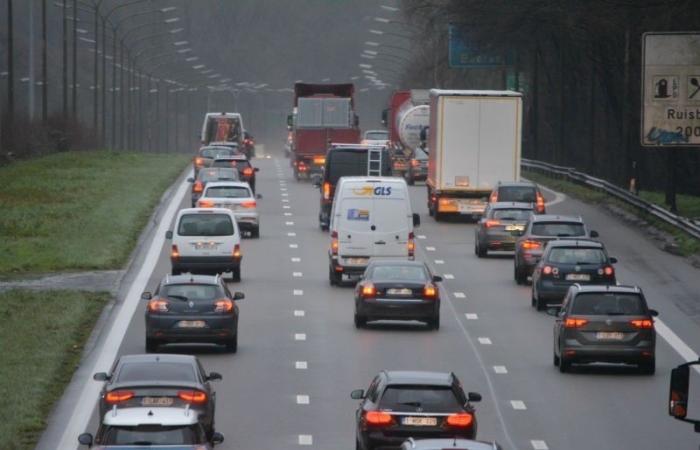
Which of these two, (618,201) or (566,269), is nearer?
(566,269)

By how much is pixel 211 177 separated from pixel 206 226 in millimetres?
19319

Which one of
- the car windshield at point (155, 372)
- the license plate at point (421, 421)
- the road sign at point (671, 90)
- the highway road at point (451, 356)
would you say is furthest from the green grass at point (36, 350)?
the road sign at point (671, 90)

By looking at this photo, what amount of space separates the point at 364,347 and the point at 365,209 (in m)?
10.4

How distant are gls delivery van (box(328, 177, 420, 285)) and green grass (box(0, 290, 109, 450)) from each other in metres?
5.70

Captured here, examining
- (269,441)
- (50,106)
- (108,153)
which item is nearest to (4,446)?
(269,441)

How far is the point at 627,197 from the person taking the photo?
63969 millimetres

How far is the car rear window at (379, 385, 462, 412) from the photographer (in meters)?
23.0

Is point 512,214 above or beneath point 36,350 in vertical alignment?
above

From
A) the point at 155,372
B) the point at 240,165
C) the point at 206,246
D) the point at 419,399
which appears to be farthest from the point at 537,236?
the point at 240,165

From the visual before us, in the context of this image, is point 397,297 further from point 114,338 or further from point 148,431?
point 148,431

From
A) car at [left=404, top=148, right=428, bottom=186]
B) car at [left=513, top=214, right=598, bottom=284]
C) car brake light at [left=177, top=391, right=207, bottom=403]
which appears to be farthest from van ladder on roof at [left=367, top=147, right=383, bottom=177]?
car brake light at [left=177, top=391, right=207, bottom=403]

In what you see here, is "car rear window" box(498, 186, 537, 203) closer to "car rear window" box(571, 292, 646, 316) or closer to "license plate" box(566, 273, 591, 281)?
"license plate" box(566, 273, 591, 281)

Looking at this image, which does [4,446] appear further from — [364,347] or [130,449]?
[364,347]

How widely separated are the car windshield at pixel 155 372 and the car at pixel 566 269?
17042 millimetres
